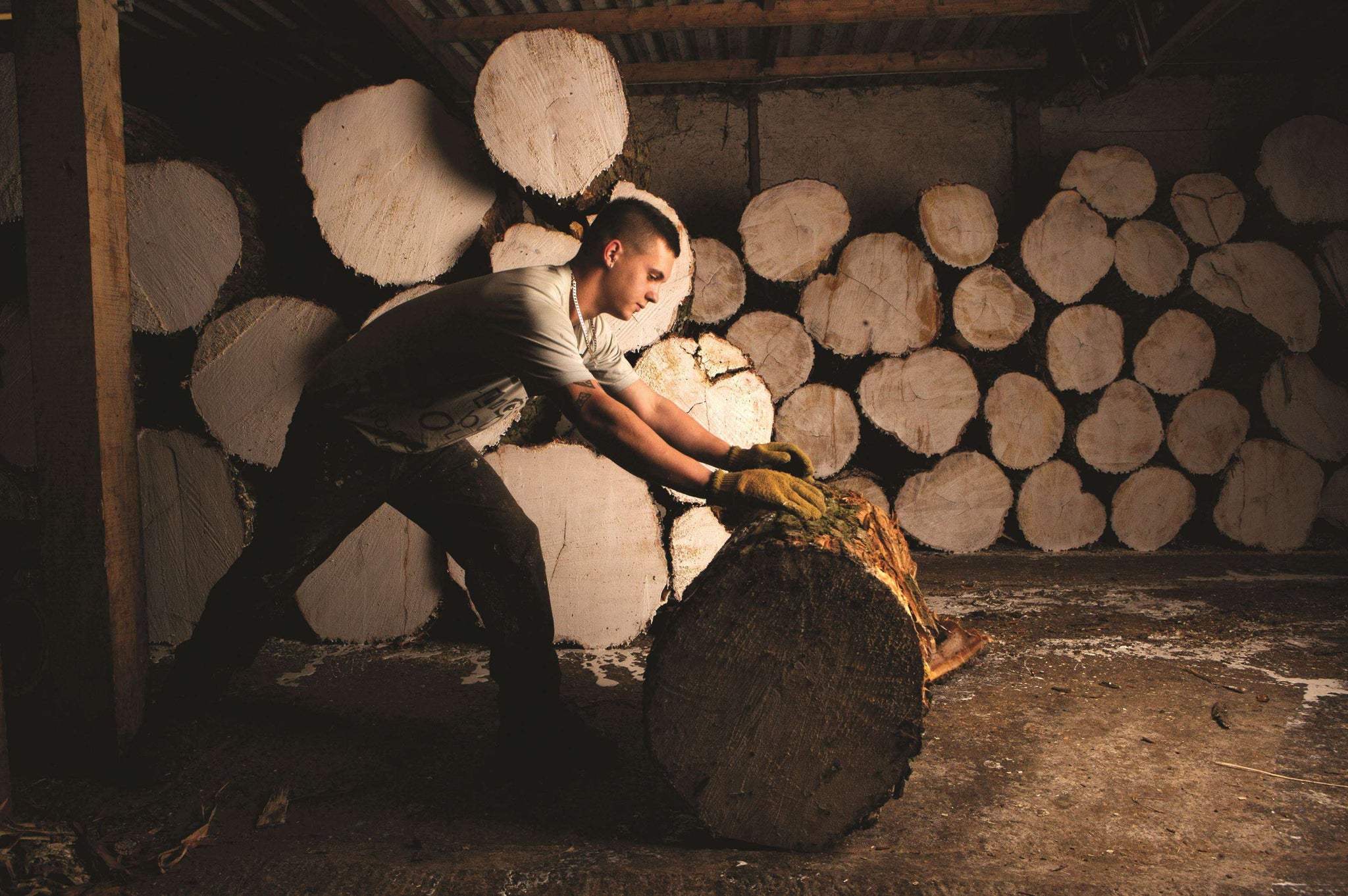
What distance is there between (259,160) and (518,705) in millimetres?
2437

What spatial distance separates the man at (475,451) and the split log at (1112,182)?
3.04 metres

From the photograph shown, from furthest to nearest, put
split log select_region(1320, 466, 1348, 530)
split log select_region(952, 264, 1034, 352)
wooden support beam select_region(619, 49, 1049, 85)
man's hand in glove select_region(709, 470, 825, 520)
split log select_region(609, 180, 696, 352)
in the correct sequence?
1. wooden support beam select_region(619, 49, 1049, 85)
2. split log select_region(1320, 466, 1348, 530)
3. split log select_region(952, 264, 1034, 352)
4. split log select_region(609, 180, 696, 352)
5. man's hand in glove select_region(709, 470, 825, 520)

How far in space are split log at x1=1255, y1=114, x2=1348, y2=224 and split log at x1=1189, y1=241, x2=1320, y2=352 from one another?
271 millimetres

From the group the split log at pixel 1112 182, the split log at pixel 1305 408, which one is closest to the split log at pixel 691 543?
the split log at pixel 1112 182

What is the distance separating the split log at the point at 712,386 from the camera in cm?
310

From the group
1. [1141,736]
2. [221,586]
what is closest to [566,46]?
[221,586]

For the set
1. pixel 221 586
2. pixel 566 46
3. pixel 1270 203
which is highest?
pixel 566 46

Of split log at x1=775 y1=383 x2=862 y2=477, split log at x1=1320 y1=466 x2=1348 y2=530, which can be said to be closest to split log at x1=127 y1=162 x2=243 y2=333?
split log at x1=775 y1=383 x2=862 y2=477

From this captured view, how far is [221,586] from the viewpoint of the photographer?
6.64 ft

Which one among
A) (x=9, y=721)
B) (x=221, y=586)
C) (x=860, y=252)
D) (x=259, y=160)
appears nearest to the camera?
(x=221, y=586)

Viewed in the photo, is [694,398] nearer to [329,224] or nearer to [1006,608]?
[329,224]

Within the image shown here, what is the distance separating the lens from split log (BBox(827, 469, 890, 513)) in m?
4.10

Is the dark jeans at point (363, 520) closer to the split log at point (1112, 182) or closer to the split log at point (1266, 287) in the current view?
the split log at point (1112, 182)

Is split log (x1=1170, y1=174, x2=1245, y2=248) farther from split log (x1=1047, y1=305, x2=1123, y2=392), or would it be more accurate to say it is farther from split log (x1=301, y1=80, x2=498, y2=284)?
split log (x1=301, y1=80, x2=498, y2=284)
